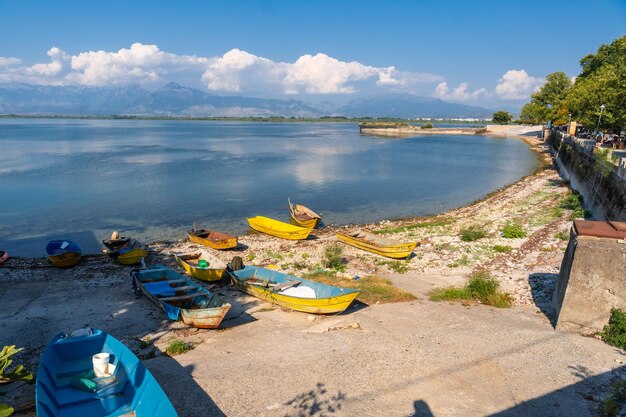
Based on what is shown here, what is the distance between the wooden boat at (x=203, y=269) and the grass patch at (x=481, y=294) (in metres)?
10.0

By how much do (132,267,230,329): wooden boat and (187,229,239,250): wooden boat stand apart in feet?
20.3

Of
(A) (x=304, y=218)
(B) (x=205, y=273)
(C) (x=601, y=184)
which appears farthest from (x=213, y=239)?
(C) (x=601, y=184)

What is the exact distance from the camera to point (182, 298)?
50.0ft

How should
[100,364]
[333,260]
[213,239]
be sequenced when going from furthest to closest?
1. [213,239]
2. [333,260]
3. [100,364]

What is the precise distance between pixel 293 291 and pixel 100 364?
25.0 ft

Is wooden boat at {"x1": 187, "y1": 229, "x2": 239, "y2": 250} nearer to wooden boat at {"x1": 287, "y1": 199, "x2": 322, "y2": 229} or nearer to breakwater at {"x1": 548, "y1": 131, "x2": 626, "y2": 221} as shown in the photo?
wooden boat at {"x1": 287, "y1": 199, "x2": 322, "y2": 229}

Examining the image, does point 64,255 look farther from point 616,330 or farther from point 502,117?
point 502,117

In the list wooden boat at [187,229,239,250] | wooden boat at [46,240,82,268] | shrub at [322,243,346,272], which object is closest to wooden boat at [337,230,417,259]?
shrub at [322,243,346,272]

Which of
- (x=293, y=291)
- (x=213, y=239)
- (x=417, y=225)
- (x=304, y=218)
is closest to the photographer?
(x=293, y=291)

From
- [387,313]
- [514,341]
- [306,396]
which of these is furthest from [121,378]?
[514,341]

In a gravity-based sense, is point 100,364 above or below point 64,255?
above

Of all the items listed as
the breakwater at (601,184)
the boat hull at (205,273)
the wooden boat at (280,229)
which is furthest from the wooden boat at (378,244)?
the breakwater at (601,184)

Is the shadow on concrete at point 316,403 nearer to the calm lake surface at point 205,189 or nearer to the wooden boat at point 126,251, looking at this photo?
the wooden boat at point 126,251

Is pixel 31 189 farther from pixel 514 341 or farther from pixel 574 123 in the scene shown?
pixel 574 123
